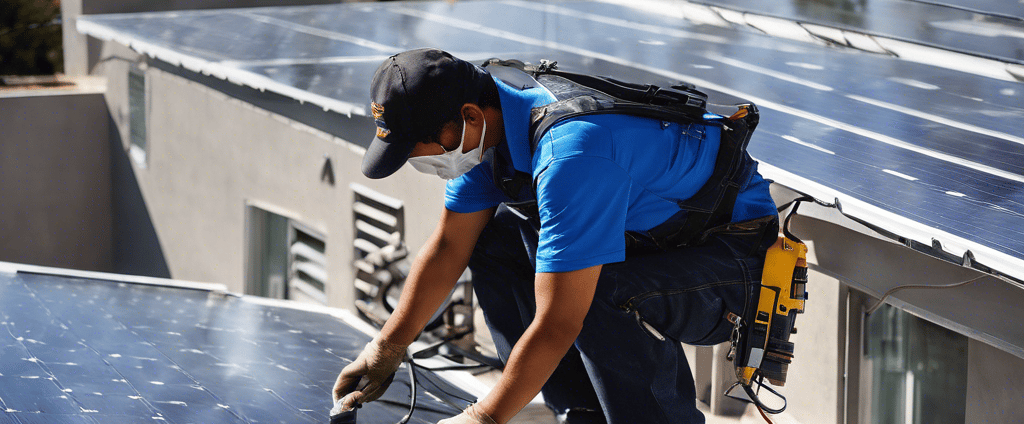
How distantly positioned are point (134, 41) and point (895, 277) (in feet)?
27.7

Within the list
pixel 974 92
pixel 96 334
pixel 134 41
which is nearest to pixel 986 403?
pixel 974 92

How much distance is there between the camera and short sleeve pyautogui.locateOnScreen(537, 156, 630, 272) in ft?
7.89

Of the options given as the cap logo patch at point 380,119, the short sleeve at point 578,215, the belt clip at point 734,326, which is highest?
the cap logo patch at point 380,119

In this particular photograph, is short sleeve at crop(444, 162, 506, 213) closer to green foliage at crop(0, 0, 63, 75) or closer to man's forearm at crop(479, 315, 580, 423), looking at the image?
man's forearm at crop(479, 315, 580, 423)

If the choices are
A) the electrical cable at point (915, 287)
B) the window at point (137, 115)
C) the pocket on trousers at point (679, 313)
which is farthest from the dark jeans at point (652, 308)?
the window at point (137, 115)

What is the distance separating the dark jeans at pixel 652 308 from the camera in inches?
111

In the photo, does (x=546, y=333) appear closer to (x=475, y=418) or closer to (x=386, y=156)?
(x=475, y=418)

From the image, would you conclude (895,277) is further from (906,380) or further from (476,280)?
(476,280)

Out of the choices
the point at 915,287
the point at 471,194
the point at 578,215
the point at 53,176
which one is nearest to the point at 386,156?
the point at 471,194

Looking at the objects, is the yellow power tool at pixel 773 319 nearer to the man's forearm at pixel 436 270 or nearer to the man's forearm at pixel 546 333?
the man's forearm at pixel 546 333

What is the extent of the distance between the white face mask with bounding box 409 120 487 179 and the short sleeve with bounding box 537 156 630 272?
1.22 feet

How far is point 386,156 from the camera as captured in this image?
269cm

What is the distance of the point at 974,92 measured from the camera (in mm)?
5391

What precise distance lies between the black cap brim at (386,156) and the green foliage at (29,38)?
18900mm
